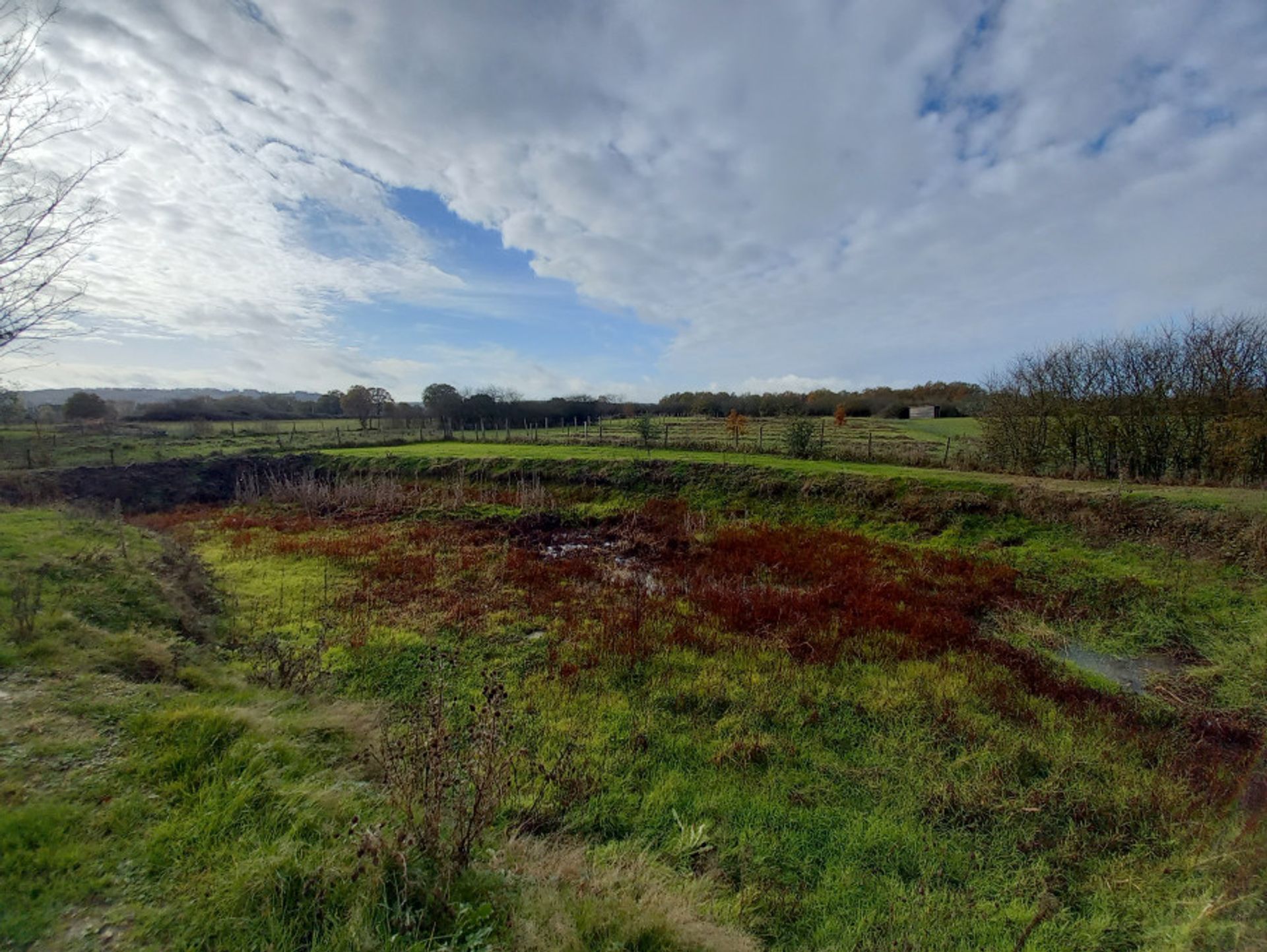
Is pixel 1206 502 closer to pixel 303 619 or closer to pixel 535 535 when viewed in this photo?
A: pixel 535 535

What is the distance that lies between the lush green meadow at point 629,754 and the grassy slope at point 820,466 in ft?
11.6

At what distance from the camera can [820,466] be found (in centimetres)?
2155

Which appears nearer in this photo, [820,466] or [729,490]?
[729,490]

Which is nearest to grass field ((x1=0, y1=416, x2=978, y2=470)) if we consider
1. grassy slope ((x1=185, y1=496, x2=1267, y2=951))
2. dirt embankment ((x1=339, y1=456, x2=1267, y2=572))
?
dirt embankment ((x1=339, y1=456, x2=1267, y2=572))

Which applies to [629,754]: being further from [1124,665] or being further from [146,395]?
[146,395]

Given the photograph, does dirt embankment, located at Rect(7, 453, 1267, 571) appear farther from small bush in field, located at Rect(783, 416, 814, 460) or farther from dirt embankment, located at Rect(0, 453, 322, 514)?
small bush in field, located at Rect(783, 416, 814, 460)

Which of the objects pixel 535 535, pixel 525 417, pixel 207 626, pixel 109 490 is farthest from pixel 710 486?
pixel 525 417

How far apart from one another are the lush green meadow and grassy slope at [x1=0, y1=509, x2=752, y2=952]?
0.02 metres

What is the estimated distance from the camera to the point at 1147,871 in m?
4.43

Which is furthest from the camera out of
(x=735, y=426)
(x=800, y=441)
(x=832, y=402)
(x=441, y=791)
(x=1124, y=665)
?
(x=832, y=402)

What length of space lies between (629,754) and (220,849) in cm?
398

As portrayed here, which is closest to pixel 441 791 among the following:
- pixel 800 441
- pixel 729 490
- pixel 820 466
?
pixel 729 490

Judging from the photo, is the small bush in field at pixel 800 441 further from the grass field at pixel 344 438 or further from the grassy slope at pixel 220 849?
the grassy slope at pixel 220 849

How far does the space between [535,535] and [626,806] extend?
1278 cm
